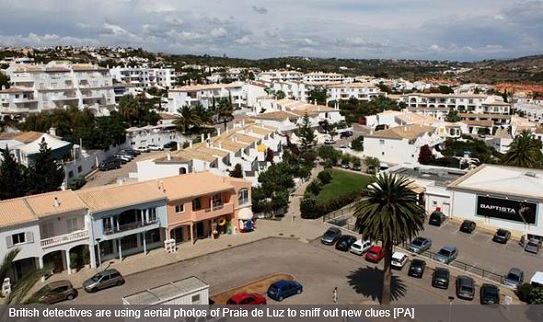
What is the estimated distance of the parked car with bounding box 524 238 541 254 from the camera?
3878cm

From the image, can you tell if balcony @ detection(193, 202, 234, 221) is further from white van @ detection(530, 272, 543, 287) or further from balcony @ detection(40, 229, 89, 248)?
white van @ detection(530, 272, 543, 287)

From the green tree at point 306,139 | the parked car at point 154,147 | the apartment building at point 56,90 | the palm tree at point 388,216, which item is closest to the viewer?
the palm tree at point 388,216

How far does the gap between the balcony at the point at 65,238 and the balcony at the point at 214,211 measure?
8812mm

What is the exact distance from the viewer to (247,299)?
27312 millimetres

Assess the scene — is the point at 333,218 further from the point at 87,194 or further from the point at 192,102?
the point at 192,102

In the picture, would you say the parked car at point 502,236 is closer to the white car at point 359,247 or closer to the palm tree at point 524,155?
the white car at point 359,247

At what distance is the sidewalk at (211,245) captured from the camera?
1289 inches

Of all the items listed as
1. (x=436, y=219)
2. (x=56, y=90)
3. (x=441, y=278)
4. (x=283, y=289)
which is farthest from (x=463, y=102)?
(x=283, y=289)

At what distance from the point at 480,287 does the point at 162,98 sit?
325 feet

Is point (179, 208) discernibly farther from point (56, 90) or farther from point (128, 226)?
point (56, 90)

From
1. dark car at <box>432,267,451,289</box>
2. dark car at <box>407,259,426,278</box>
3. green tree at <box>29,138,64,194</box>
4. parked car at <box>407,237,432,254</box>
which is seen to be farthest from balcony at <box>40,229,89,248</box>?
parked car at <box>407,237,432,254</box>

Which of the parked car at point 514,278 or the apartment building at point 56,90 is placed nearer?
the parked car at point 514,278

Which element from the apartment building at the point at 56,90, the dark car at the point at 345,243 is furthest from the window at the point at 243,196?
the apartment building at the point at 56,90

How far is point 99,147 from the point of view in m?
64.4
